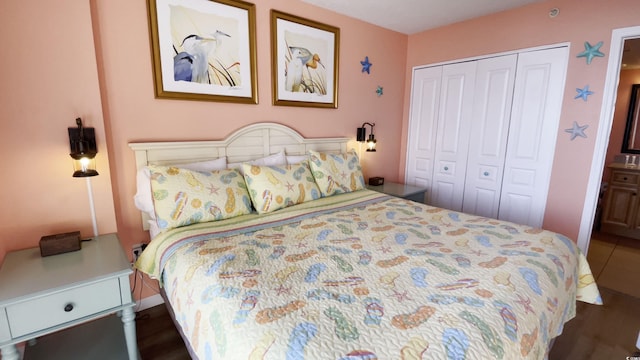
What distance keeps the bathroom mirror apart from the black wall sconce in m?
5.65

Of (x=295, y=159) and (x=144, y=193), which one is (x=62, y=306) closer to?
(x=144, y=193)

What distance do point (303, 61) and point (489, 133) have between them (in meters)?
1.98

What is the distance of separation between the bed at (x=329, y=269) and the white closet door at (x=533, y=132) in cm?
121

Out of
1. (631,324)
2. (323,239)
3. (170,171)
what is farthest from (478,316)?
(631,324)

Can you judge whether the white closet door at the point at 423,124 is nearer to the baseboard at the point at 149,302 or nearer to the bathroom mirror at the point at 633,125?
the bathroom mirror at the point at 633,125

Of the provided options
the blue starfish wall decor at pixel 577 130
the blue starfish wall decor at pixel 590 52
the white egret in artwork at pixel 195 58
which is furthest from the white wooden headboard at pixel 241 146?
the blue starfish wall decor at pixel 590 52

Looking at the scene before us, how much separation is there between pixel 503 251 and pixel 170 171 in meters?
1.90

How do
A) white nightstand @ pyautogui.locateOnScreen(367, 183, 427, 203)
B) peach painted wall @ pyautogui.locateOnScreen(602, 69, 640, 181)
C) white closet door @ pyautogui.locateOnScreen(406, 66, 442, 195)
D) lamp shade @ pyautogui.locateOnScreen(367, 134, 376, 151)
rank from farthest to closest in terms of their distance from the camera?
peach painted wall @ pyautogui.locateOnScreen(602, 69, 640, 181) < white closet door @ pyautogui.locateOnScreen(406, 66, 442, 195) < lamp shade @ pyautogui.locateOnScreen(367, 134, 376, 151) < white nightstand @ pyautogui.locateOnScreen(367, 183, 427, 203)

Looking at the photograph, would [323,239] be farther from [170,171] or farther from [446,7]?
[446,7]

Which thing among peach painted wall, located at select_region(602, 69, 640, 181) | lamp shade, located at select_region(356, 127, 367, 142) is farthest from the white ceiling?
peach painted wall, located at select_region(602, 69, 640, 181)

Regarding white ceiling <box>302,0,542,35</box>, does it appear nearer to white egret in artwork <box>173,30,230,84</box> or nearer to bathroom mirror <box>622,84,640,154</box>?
white egret in artwork <box>173,30,230,84</box>

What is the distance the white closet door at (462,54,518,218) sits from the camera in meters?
2.86

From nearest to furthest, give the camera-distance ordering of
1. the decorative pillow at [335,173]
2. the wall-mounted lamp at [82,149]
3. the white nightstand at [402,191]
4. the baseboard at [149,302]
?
the wall-mounted lamp at [82,149], the baseboard at [149,302], the decorative pillow at [335,173], the white nightstand at [402,191]

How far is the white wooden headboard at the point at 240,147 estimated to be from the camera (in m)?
2.00
